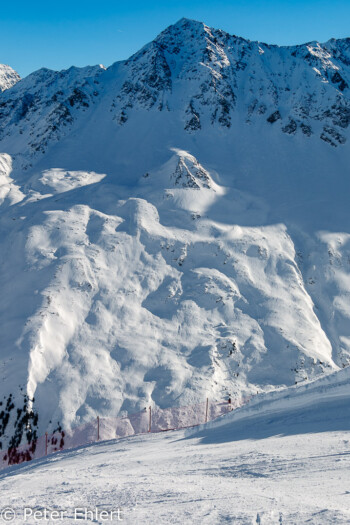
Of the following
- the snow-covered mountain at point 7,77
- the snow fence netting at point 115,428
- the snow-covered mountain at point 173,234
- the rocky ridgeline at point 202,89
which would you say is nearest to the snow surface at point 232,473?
the snow fence netting at point 115,428

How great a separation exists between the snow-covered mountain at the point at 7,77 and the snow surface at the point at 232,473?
353ft

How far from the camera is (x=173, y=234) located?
131 ft

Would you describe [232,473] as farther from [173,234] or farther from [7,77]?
[7,77]

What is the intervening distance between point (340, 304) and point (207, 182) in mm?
19399

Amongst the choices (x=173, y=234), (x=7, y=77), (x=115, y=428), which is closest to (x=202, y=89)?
(x=173, y=234)

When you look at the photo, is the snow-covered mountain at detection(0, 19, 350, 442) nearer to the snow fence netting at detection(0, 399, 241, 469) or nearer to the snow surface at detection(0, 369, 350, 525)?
the snow fence netting at detection(0, 399, 241, 469)

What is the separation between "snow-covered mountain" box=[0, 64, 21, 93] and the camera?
105m

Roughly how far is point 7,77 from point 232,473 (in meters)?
119

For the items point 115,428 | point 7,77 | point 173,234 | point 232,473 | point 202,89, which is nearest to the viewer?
point 232,473

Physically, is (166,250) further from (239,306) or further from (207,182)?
(207,182)

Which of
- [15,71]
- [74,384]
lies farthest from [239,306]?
[15,71]

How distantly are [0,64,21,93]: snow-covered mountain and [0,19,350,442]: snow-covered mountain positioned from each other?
3957cm

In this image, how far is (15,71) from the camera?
375 ft

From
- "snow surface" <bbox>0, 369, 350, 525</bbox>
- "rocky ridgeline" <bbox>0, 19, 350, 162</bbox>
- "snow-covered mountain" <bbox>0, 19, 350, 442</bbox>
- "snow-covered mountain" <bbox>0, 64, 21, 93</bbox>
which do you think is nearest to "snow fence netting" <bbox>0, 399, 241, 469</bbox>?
"snow-covered mountain" <bbox>0, 19, 350, 442</bbox>
